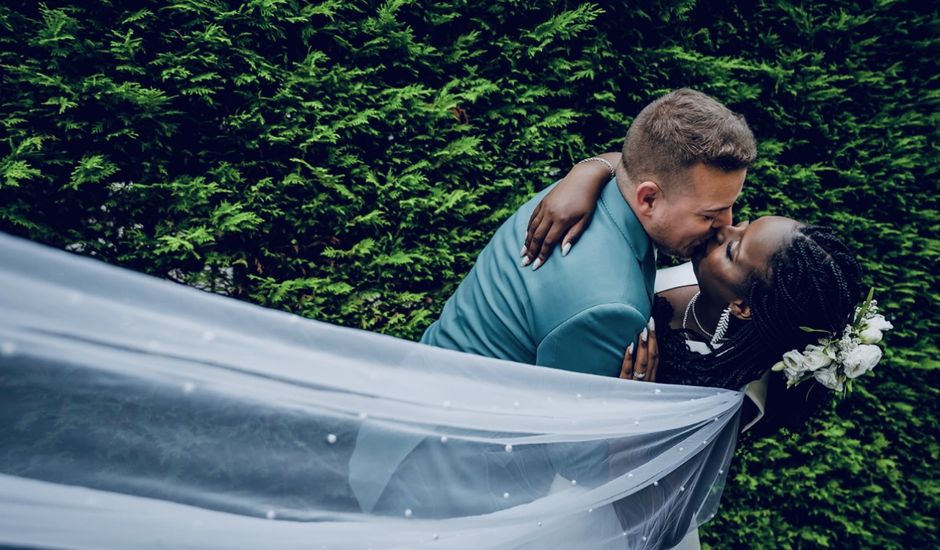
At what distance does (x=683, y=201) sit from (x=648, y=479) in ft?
3.12

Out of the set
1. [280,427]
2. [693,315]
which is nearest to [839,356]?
[693,315]

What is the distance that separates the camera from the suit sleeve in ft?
5.71

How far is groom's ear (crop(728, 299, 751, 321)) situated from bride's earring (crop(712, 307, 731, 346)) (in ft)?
0.26

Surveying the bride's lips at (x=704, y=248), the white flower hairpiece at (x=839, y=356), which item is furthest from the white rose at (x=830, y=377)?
the bride's lips at (x=704, y=248)

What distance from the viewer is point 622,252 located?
6.28 feet

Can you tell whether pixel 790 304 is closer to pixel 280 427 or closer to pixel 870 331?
pixel 870 331

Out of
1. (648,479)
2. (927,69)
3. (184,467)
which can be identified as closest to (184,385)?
(184,467)

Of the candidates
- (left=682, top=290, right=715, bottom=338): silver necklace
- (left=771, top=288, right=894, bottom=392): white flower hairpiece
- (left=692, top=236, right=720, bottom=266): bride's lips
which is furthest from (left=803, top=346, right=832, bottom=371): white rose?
(left=692, top=236, right=720, bottom=266): bride's lips

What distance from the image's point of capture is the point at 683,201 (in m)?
1.99

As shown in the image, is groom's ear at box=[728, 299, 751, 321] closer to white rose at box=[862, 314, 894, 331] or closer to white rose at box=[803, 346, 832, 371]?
white rose at box=[803, 346, 832, 371]

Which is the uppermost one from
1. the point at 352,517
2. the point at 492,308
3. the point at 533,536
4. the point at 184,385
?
the point at 184,385

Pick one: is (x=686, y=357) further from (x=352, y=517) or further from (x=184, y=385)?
(x=184, y=385)

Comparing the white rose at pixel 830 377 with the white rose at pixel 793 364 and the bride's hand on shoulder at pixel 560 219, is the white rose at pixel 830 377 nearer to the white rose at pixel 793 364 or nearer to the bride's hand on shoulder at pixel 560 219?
the white rose at pixel 793 364

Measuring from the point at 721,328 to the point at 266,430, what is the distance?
66.9 inches
